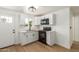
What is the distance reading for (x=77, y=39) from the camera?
1519mm

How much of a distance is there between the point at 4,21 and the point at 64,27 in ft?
4.65

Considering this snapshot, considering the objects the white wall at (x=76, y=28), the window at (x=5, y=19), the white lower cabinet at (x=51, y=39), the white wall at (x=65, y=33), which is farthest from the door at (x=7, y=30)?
the white wall at (x=76, y=28)

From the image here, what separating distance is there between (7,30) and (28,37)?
1.58 ft

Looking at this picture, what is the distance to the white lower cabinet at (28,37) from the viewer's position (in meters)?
1.43

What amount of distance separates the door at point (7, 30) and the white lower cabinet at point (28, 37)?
8.2 inches

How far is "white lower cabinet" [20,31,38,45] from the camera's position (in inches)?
56.2

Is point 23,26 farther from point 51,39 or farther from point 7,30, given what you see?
point 51,39

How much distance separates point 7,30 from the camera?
1.43 meters

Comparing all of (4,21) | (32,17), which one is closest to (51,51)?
(32,17)

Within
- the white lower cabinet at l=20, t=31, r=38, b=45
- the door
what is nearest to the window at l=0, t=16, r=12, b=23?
the door

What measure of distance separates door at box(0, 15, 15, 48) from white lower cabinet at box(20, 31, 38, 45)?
0.21 meters

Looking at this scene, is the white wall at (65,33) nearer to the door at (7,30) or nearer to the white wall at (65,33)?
the white wall at (65,33)
